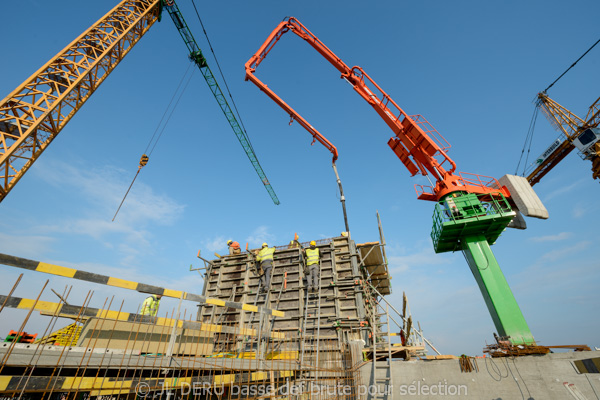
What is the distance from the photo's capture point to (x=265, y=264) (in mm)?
14797

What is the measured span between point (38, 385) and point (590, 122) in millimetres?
36727

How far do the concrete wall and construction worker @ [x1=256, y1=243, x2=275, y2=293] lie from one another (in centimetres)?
726

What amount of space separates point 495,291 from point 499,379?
4.01m

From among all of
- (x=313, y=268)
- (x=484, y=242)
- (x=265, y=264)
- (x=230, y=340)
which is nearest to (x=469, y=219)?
(x=484, y=242)

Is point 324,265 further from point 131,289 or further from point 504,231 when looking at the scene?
point 131,289

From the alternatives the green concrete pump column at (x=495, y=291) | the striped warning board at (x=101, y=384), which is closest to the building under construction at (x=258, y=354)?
the striped warning board at (x=101, y=384)

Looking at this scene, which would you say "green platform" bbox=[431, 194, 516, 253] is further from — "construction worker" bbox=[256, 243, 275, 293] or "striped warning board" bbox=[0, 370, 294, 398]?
"striped warning board" bbox=[0, 370, 294, 398]

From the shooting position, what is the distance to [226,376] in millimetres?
5926

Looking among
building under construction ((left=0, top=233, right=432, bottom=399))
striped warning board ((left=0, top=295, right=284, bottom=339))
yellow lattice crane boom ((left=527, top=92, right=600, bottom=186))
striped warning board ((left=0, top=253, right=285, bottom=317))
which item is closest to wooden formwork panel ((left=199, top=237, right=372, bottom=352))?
building under construction ((left=0, top=233, right=432, bottom=399))

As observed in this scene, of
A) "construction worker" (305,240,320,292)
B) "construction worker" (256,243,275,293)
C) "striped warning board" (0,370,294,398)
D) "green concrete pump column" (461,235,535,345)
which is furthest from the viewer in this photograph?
"construction worker" (256,243,275,293)

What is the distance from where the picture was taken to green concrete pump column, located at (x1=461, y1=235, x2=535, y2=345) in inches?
401

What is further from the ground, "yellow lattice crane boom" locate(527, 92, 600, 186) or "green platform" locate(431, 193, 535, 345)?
"yellow lattice crane boom" locate(527, 92, 600, 186)

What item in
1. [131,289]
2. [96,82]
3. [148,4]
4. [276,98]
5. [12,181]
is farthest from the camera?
[148,4]

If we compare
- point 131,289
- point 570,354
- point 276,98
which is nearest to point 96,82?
point 276,98
